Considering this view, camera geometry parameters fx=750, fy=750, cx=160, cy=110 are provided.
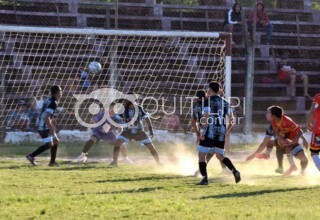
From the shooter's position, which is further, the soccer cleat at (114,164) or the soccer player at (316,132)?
the soccer cleat at (114,164)

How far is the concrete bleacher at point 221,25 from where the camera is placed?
23.7 meters

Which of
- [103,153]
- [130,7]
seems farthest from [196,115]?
[130,7]

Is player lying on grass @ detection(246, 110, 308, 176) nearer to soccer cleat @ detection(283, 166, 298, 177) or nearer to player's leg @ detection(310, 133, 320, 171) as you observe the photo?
soccer cleat @ detection(283, 166, 298, 177)

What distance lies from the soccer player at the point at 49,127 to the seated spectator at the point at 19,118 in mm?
5190

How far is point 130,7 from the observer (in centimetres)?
2539

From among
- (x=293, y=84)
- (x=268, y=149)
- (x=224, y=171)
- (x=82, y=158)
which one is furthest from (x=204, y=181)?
(x=293, y=84)

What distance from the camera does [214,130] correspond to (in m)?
12.2

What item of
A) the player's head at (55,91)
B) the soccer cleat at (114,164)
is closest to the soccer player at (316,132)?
the soccer cleat at (114,164)

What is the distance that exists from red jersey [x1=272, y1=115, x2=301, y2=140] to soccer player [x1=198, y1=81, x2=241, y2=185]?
1.22m

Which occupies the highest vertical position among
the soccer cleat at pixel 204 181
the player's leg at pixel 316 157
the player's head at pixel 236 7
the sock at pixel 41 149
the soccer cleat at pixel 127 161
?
the player's head at pixel 236 7

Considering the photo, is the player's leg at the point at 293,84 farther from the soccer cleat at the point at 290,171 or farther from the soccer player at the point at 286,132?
the soccer player at the point at 286,132

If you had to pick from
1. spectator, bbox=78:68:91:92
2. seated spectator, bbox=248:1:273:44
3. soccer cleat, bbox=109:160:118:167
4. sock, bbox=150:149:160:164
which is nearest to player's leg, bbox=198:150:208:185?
soccer cleat, bbox=109:160:118:167

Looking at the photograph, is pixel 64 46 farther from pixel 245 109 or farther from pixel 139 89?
pixel 245 109

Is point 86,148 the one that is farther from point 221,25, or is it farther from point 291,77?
point 221,25
